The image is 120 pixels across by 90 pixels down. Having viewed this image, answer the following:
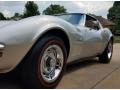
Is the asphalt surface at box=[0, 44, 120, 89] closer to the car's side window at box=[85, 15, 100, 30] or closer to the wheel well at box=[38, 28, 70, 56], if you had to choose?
the wheel well at box=[38, 28, 70, 56]

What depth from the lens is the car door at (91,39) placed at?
189 inches

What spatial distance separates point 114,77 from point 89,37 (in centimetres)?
86

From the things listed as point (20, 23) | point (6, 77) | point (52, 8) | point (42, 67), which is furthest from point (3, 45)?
point (52, 8)

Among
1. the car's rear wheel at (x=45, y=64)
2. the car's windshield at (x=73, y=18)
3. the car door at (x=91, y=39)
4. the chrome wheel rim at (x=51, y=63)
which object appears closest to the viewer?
the car's rear wheel at (x=45, y=64)

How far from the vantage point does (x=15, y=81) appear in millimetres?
3975

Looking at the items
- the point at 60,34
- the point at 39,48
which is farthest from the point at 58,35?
the point at 39,48

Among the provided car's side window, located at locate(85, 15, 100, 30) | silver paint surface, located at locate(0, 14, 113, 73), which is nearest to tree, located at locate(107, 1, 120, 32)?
car's side window, located at locate(85, 15, 100, 30)

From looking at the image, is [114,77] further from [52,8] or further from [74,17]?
[52,8]

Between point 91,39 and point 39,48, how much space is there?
1880mm

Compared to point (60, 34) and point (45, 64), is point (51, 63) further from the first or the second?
point (60, 34)

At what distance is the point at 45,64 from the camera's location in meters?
3.64

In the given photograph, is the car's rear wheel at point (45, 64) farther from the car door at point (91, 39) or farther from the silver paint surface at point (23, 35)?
the car door at point (91, 39)

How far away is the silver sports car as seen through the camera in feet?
10.3

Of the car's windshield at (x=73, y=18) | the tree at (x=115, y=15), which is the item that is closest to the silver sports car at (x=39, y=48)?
the car's windshield at (x=73, y=18)
